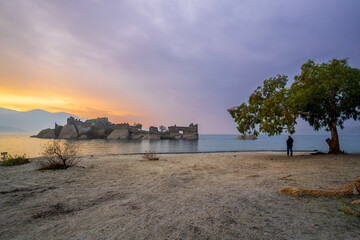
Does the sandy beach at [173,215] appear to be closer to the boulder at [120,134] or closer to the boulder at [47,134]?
the boulder at [120,134]

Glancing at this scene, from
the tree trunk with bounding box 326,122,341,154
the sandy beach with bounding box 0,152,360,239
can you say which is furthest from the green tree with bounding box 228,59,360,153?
the sandy beach with bounding box 0,152,360,239

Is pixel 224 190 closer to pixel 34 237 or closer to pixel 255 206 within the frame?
pixel 255 206

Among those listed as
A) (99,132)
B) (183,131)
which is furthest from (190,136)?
(99,132)

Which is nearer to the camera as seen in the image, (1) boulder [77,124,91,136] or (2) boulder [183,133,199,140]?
(1) boulder [77,124,91,136]

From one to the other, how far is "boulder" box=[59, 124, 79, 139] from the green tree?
12724 centimetres

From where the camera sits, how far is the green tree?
1498 centimetres

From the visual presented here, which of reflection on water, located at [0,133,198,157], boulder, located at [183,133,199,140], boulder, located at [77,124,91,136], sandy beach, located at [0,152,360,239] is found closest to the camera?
sandy beach, located at [0,152,360,239]

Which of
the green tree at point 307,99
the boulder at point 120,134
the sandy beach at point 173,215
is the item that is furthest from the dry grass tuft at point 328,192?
the boulder at point 120,134

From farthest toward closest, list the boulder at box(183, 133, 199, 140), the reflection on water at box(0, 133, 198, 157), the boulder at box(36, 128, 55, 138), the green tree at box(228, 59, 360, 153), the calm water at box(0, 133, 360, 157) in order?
the boulder at box(183, 133, 199, 140)
the boulder at box(36, 128, 55, 138)
the calm water at box(0, 133, 360, 157)
the reflection on water at box(0, 133, 198, 157)
the green tree at box(228, 59, 360, 153)

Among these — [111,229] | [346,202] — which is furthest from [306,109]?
[111,229]

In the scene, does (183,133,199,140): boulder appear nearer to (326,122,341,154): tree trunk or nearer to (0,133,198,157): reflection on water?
(0,133,198,157): reflection on water

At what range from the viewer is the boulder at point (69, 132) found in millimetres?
116250

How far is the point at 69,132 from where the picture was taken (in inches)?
4604

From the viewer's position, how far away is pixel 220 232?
314cm
